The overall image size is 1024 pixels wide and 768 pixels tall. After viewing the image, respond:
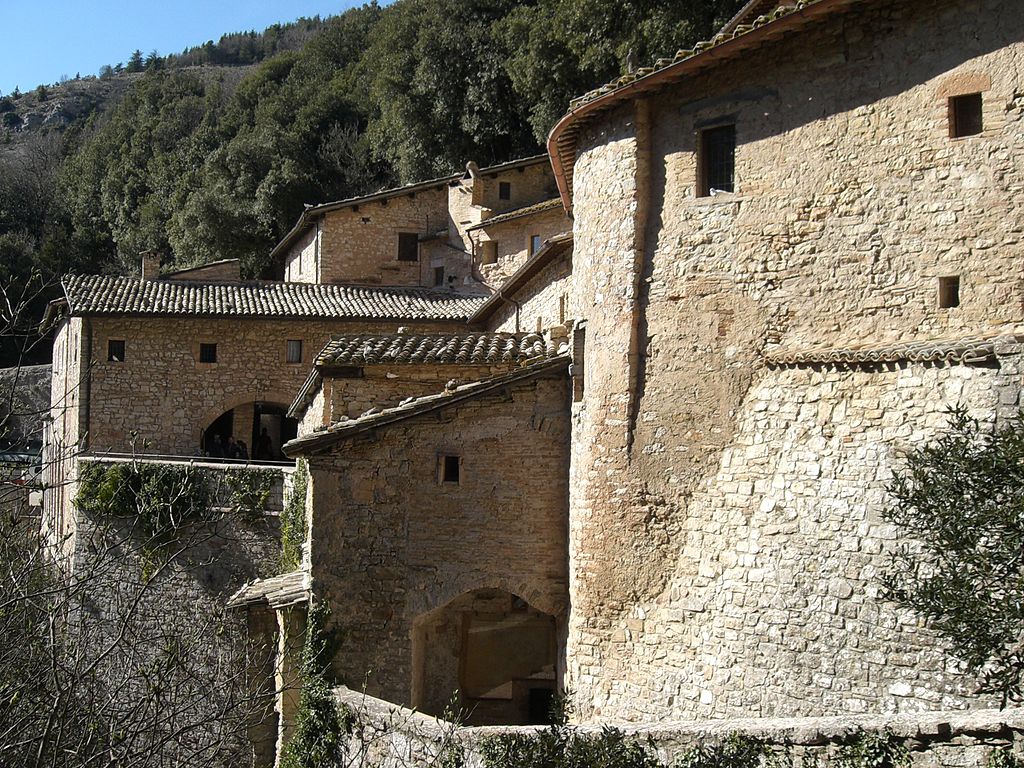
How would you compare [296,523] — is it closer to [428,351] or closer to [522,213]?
[428,351]

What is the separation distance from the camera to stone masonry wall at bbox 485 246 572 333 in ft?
61.8

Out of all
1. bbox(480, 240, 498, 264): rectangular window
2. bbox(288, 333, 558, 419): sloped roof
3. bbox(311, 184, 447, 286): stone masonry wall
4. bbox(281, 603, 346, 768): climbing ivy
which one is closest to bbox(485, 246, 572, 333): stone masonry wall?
bbox(288, 333, 558, 419): sloped roof

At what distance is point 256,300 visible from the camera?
91.1 ft

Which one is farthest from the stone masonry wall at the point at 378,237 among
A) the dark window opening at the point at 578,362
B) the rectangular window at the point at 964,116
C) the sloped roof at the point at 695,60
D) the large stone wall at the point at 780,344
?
the rectangular window at the point at 964,116

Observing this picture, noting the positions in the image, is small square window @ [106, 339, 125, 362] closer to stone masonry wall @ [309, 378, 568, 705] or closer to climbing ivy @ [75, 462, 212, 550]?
climbing ivy @ [75, 462, 212, 550]

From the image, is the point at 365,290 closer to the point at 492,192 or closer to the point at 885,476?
the point at 492,192

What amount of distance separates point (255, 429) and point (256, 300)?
12.8 feet

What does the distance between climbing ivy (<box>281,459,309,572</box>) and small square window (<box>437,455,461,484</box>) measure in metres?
3.66

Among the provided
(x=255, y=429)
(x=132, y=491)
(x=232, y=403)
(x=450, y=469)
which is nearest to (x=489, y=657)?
(x=450, y=469)

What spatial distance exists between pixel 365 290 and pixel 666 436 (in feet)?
60.7

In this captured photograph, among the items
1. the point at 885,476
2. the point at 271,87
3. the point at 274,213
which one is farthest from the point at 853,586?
the point at 271,87

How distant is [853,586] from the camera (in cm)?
1012

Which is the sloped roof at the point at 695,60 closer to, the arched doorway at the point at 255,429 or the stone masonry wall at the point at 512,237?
the stone masonry wall at the point at 512,237

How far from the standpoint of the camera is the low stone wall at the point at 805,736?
7641 mm
